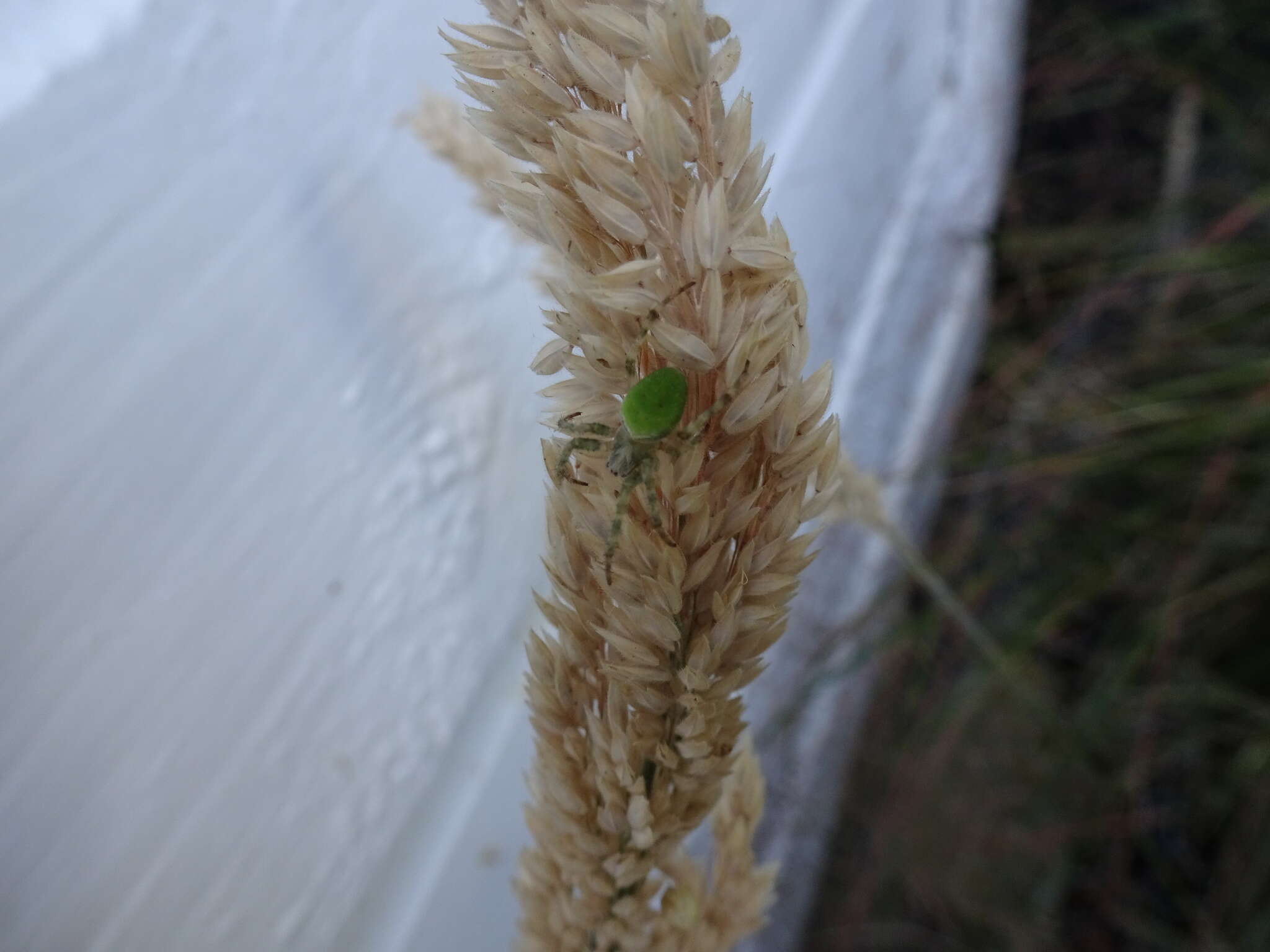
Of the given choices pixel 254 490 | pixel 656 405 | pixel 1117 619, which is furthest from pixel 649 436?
pixel 1117 619

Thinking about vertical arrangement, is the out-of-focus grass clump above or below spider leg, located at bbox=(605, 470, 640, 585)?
above

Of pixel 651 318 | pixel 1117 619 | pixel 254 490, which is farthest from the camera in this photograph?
pixel 1117 619

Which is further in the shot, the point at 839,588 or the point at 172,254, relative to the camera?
the point at 839,588

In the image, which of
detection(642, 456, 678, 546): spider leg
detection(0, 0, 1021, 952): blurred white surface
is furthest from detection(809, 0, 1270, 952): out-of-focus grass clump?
detection(642, 456, 678, 546): spider leg

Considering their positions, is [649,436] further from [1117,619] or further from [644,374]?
[1117,619]

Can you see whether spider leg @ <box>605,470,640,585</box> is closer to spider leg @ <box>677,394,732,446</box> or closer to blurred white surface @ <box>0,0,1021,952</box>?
spider leg @ <box>677,394,732,446</box>

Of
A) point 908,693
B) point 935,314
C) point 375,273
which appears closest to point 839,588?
point 908,693

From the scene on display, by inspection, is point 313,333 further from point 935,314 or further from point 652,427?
point 935,314
